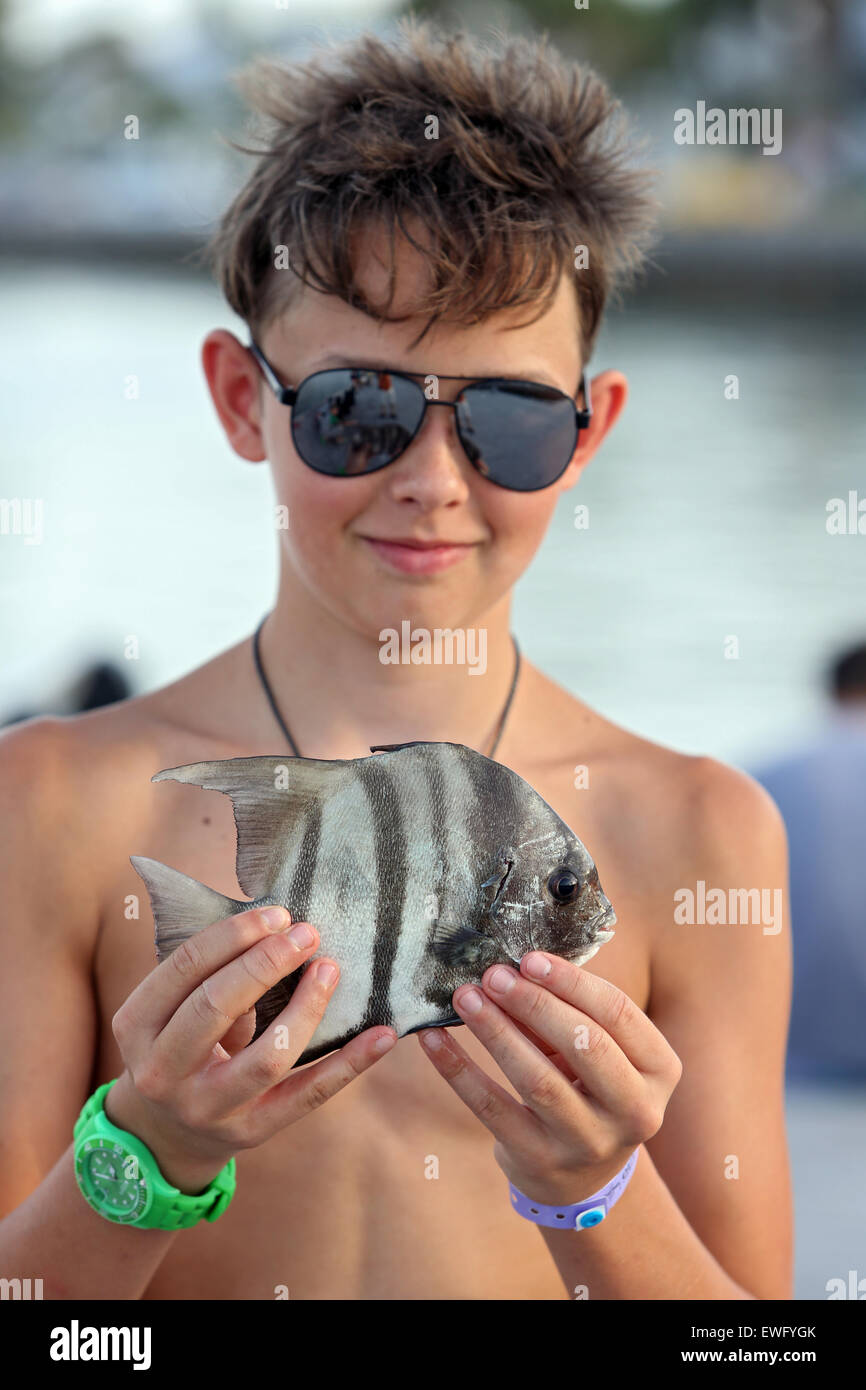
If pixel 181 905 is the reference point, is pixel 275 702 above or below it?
above

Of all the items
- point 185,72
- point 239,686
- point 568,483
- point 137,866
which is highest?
point 185,72

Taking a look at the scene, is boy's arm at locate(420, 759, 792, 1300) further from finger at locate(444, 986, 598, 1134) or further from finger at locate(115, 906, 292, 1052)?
finger at locate(115, 906, 292, 1052)

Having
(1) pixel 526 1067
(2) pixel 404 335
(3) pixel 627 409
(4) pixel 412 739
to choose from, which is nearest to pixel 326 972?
(1) pixel 526 1067

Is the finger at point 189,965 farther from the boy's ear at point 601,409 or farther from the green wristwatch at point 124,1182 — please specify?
the boy's ear at point 601,409

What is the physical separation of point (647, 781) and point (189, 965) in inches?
33.8

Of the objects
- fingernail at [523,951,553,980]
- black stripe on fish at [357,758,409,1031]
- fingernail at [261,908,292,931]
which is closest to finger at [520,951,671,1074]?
fingernail at [523,951,553,980]

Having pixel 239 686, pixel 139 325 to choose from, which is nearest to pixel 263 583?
pixel 239 686

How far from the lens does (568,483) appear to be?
1.87 m

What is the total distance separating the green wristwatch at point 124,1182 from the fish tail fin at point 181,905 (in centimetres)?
31

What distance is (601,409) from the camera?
2.06 m

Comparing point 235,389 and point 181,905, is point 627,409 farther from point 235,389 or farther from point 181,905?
point 181,905

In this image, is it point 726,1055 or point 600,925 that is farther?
point 726,1055

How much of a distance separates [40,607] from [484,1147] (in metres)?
12.2

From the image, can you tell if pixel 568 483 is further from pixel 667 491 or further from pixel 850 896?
pixel 667 491
